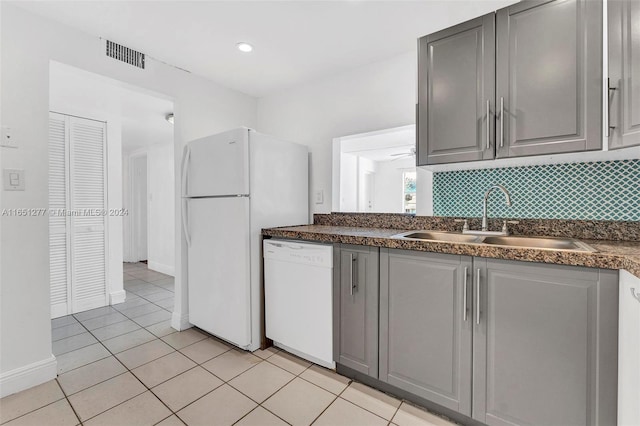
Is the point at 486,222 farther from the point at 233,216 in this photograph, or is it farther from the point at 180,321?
the point at 180,321

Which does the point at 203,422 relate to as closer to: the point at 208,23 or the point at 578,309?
the point at 578,309

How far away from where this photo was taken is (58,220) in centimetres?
298

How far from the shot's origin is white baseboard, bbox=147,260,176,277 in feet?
15.5

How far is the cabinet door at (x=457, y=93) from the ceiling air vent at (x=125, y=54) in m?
2.18

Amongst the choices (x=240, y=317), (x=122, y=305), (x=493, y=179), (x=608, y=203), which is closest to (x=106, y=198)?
(x=122, y=305)

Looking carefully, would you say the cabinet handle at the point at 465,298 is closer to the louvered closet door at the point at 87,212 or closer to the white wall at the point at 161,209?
the louvered closet door at the point at 87,212

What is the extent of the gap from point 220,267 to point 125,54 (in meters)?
1.83

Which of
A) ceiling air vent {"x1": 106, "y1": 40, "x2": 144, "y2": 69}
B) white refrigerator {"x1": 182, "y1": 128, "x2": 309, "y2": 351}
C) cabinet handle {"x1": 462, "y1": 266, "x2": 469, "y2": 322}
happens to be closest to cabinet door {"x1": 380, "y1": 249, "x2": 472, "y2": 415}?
cabinet handle {"x1": 462, "y1": 266, "x2": 469, "y2": 322}

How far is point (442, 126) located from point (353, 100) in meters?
1.07

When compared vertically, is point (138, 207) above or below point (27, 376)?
above

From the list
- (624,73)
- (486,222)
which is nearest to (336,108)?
(486,222)

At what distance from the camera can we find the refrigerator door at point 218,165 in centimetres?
214

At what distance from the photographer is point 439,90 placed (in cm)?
177

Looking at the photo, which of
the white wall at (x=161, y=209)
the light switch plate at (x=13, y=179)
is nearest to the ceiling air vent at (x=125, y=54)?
the light switch plate at (x=13, y=179)
